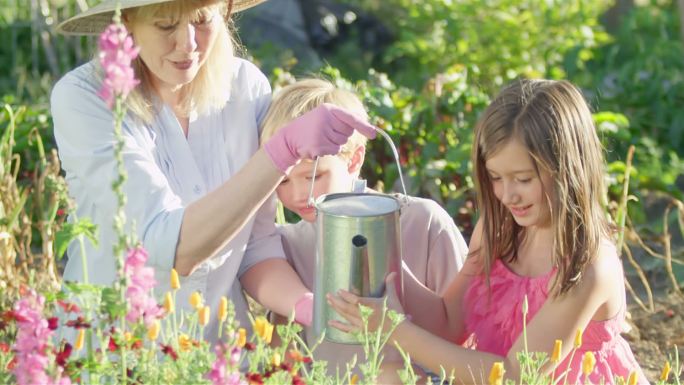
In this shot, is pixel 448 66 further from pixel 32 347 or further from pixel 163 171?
pixel 32 347

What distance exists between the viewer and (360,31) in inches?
308

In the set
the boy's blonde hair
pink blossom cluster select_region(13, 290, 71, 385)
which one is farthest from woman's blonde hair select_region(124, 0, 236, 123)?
pink blossom cluster select_region(13, 290, 71, 385)

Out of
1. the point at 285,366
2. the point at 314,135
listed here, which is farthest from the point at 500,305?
the point at 285,366

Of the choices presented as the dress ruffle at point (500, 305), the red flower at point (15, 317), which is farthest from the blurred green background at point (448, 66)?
the red flower at point (15, 317)

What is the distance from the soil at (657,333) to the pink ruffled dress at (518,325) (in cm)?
63

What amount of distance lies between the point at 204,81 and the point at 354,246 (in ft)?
2.58

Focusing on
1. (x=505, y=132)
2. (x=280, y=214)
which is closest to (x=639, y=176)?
(x=280, y=214)

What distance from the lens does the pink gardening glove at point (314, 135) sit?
2.47 metres

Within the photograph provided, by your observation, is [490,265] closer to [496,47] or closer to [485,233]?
[485,233]

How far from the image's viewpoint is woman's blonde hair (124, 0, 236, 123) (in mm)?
2779

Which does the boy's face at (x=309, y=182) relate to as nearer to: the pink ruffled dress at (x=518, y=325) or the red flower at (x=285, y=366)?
the pink ruffled dress at (x=518, y=325)

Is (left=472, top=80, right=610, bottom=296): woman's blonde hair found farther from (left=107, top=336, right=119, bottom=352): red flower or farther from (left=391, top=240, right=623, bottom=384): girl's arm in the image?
(left=107, top=336, right=119, bottom=352): red flower

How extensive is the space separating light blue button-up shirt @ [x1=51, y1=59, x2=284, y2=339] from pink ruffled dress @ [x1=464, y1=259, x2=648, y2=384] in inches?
20.1

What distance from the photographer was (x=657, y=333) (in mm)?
3621
